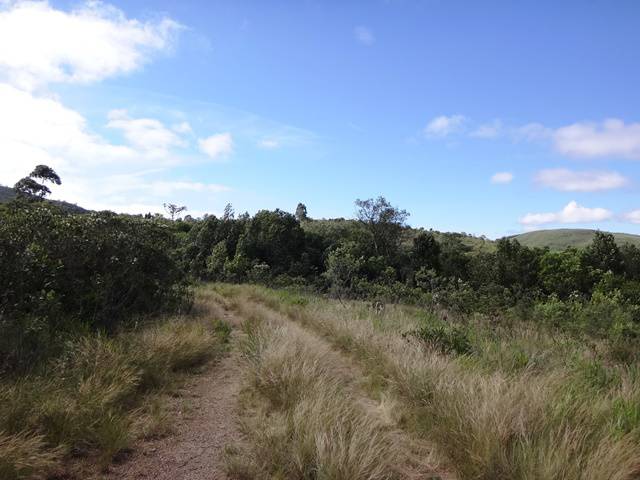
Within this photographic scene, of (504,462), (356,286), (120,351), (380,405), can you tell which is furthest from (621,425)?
(356,286)

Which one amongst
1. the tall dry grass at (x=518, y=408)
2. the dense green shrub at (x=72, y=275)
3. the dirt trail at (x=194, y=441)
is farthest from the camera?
the dense green shrub at (x=72, y=275)

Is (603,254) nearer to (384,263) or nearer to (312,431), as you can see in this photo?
(384,263)

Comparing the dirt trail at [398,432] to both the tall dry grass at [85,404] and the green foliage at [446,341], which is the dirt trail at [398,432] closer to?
the green foliage at [446,341]

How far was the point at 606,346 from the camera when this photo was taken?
9.38m

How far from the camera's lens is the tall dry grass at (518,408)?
3.58 m

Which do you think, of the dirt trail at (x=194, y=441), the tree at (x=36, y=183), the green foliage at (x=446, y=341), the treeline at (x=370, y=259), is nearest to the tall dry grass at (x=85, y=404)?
the dirt trail at (x=194, y=441)

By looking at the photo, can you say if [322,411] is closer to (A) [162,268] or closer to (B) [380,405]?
(B) [380,405]

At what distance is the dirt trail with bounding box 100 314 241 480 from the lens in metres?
3.92

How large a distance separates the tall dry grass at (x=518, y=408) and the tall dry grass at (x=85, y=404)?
300cm

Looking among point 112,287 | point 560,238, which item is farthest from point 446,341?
point 560,238

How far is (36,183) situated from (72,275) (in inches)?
1465

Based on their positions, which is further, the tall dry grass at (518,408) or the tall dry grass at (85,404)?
the tall dry grass at (85,404)

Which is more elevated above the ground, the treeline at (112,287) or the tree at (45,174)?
the tree at (45,174)

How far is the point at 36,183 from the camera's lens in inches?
1580
